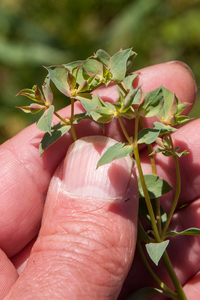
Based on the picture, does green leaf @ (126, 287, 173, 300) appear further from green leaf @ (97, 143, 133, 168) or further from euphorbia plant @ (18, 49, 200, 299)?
green leaf @ (97, 143, 133, 168)

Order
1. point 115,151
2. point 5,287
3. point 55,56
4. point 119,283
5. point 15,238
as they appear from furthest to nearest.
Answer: point 55,56, point 15,238, point 5,287, point 119,283, point 115,151

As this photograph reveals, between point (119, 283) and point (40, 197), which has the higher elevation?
point (40, 197)

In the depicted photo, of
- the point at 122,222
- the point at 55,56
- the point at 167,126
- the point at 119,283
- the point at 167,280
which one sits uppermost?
the point at 55,56

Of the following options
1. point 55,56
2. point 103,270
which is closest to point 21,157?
point 103,270

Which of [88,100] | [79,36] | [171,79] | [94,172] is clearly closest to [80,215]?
[94,172]

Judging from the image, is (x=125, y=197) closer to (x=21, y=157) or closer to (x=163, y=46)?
(x=21, y=157)

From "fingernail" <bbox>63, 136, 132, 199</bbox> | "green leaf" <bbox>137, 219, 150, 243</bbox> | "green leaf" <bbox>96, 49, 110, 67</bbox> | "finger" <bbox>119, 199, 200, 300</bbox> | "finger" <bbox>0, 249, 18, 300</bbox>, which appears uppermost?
"green leaf" <bbox>96, 49, 110, 67</bbox>

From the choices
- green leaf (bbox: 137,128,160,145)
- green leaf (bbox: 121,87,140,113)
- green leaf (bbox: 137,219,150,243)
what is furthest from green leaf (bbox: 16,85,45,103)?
green leaf (bbox: 137,219,150,243)

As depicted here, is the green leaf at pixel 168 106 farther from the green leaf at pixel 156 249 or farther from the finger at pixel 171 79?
the green leaf at pixel 156 249
